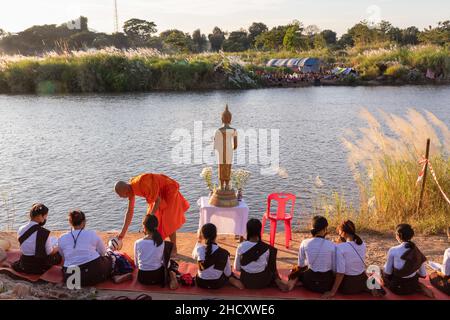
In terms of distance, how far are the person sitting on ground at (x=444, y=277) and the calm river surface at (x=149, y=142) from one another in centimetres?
463

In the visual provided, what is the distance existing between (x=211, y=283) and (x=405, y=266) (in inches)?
82.8

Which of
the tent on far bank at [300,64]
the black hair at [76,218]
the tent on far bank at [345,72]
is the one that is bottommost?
the black hair at [76,218]

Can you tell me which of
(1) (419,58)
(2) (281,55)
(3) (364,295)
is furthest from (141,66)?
(3) (364,295)

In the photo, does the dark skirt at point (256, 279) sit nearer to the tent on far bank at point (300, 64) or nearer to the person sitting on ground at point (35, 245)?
the person sitting on ground at point (35, 245)

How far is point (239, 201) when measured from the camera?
7.32m

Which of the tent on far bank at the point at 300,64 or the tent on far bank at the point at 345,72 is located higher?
the tent on far bank at the point at 300,64

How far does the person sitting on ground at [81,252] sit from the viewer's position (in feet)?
18.0

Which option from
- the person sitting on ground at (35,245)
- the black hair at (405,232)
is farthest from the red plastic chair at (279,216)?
the person sitting on ground at (35,245)

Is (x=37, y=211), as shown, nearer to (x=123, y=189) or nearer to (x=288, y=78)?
(x=123, y=189)

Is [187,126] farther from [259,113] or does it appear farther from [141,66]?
[141,66]

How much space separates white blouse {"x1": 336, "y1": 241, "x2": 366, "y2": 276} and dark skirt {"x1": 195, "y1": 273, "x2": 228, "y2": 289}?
4.16 ft

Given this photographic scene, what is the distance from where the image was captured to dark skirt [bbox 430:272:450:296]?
211 inches
